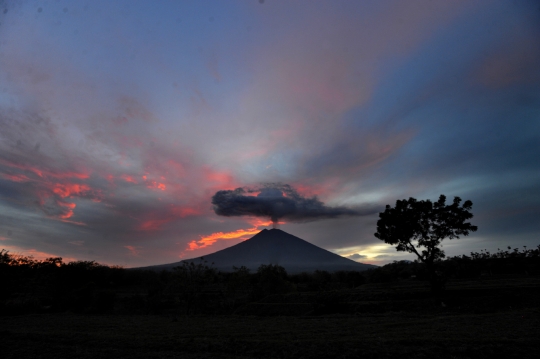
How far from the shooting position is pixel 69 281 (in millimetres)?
48031

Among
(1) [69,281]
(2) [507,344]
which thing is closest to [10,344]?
(2) [507,344]

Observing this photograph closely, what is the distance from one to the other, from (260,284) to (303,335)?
3384cm

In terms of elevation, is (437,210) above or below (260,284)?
above

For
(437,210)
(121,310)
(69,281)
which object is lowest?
(121,310)

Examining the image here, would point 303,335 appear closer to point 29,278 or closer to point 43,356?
point 43,356

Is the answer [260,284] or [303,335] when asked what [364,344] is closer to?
[303,335]

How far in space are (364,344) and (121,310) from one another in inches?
1538

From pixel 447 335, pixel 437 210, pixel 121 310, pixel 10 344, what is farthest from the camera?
pixel 121 310

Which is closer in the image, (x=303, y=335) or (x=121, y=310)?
(x=303, y=335)

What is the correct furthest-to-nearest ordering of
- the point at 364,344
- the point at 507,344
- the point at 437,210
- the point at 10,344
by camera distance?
the point at 437,210
the point at 10,344
the point at 364,344
the point at 507,344

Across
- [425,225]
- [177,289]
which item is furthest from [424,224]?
[177,289]

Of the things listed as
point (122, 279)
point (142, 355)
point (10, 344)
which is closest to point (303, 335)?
point (142, 355)

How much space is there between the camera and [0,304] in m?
29.9

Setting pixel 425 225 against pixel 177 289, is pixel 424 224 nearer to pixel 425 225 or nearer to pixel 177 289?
pixel 425 225
